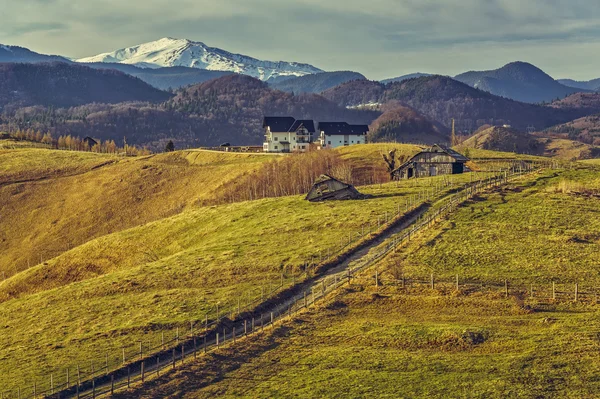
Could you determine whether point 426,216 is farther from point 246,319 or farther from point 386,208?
point 246,319

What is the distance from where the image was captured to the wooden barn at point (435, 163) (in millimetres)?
132125

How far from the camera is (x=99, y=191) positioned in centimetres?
14738

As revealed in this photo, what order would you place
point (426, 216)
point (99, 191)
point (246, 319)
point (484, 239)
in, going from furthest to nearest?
point (99, 191), point (426, 216), point (484, 239), point (246, 319)

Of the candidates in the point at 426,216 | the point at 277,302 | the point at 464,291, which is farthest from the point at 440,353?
the point at 426,216

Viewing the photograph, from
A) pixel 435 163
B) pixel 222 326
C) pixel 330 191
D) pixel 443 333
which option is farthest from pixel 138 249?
pixel 435 163

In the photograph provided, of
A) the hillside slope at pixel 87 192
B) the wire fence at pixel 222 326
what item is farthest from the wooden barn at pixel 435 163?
the wire fence at pixel 222 326

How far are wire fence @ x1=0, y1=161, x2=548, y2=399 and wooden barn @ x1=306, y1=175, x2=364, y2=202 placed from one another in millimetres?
14806

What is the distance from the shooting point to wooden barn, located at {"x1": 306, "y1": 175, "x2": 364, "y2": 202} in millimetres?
105625

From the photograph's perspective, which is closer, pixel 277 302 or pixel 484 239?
pixel 277 302

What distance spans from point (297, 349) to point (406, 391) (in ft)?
34.9

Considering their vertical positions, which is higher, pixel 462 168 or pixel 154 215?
pixel 462 168

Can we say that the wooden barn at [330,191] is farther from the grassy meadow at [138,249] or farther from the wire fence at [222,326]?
the wire fence at [222,326]

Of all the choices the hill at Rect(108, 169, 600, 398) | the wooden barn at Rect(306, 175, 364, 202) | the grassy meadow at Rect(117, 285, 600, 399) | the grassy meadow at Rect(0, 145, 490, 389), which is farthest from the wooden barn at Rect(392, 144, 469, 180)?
the grassy meadow at Rect(117, 285, 600, 399)

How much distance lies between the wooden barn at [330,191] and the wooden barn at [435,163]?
3117cm
